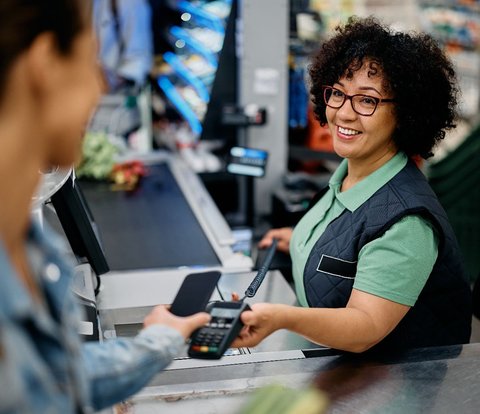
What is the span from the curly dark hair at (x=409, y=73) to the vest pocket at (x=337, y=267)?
1.30ft

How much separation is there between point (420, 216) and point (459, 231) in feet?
10.3

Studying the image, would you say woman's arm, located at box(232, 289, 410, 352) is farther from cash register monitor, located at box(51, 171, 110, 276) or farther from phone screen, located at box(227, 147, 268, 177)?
phone screen, located at box(227, 147, 268, 177)

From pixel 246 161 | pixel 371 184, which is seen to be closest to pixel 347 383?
pixel 371 184

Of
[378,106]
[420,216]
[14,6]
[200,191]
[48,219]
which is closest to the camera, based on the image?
[14,6]

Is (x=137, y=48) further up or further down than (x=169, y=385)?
further down

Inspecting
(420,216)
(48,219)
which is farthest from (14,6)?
(48,219)

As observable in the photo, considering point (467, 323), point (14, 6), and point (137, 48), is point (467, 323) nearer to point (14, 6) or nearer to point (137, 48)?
point (14, 6)

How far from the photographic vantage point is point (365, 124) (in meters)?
1.95

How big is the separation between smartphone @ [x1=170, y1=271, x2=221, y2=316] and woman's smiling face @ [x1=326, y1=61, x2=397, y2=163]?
2.14ft

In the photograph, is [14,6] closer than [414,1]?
Yes

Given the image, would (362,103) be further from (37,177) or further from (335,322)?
(37,177)

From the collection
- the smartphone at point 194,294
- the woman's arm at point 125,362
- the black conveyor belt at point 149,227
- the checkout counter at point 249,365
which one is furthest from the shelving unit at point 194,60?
the woman's arm at point 125,362

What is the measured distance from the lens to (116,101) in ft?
19.8

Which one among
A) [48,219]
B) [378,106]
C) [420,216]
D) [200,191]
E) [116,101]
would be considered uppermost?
[378,106]
